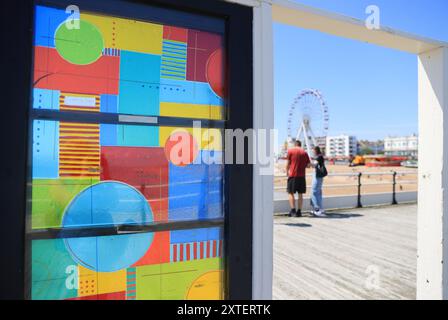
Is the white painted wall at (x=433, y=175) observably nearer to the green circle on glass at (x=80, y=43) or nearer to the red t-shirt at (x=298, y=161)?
the green circle on glass at (x=80, y=43)

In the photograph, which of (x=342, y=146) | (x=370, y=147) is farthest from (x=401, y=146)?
(x=342, y=146)

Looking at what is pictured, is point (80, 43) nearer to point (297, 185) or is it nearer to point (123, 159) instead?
point (123, 159)

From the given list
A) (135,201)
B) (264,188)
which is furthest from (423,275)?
(135,201)

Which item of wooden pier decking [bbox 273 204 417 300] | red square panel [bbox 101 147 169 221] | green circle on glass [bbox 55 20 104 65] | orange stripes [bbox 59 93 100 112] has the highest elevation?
green circle on glass [bbox 55 20 104 65]

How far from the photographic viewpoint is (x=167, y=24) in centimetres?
122

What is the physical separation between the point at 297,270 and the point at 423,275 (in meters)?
1.25

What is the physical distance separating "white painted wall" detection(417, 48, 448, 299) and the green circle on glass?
2.07 meters

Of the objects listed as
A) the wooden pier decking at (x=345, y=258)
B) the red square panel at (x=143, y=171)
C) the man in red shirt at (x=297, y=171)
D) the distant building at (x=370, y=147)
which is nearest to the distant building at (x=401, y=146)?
the distant building at (x=370, y=147)

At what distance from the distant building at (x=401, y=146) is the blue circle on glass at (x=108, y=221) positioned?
104556 mm

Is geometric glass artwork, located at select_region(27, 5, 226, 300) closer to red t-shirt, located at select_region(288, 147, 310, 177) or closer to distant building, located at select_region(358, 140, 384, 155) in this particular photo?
red t-shirt, located at select_region(288, 147, 310, 177)

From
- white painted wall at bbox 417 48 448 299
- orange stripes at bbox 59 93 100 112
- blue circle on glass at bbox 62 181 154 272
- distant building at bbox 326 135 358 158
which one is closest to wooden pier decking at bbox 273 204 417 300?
white painted wall at bbox 417 48 448 299

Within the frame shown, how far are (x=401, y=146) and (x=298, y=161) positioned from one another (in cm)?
11121

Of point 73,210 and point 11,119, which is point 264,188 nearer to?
point 73,210

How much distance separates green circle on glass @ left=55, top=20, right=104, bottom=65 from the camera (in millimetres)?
1090
